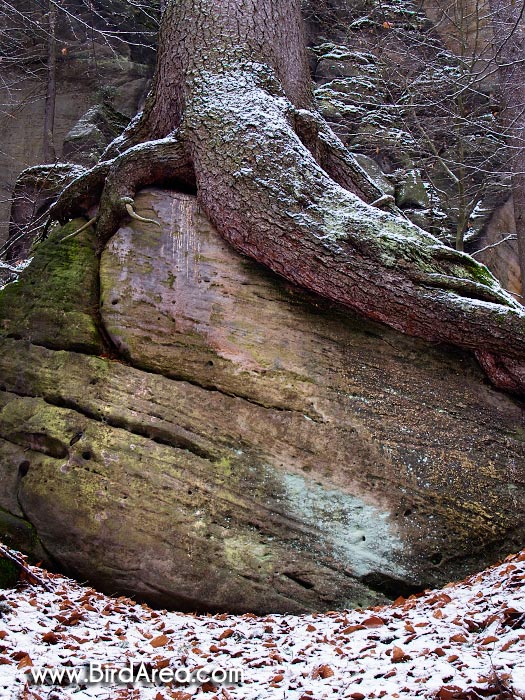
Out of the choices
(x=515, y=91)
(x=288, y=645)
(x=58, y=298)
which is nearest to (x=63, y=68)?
(x=515, y=91)

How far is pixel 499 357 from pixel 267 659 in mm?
3210

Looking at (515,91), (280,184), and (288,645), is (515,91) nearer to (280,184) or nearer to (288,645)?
(280,184)

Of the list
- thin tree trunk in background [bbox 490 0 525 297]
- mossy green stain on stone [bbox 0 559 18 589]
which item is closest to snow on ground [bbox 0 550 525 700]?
mossy green stain on stone [bbox 0 559 18 589]

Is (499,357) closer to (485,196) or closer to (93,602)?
(93,602)

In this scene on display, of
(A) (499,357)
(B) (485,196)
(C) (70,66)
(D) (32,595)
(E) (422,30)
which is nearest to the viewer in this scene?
(D) (32,595)

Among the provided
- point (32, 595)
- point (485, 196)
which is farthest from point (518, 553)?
point (485, 196)

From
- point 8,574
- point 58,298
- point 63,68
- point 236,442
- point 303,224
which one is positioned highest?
point 63,68

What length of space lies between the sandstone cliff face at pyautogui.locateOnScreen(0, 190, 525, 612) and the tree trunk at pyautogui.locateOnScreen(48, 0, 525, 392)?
35 cm

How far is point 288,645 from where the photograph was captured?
3.66 m

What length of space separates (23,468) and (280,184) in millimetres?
3428

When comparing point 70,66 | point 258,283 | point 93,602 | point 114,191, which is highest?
point 70,66

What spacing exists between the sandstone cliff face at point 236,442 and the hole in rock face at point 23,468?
0.06 ft

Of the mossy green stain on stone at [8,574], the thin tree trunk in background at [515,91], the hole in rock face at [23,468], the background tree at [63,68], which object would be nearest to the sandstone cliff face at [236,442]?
the hole in rock face at [23,468]

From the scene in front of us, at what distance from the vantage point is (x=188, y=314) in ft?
18.1
